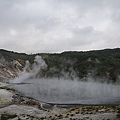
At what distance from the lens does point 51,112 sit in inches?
1977

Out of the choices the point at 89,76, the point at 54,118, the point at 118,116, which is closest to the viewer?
the point at 118,116

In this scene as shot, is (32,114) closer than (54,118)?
No

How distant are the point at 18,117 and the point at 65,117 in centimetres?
774

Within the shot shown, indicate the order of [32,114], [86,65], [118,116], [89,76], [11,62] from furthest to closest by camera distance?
[11,62]
[86,65]
[89,76]
[32,114]
[118,116]

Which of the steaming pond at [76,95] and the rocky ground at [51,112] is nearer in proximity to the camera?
the rocky ground at [51,112]

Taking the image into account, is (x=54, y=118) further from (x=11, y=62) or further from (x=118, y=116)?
(x=11, y=62)

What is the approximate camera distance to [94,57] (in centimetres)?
19088

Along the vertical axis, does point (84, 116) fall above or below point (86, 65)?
below

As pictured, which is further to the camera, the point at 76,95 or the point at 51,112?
the point at 76,95

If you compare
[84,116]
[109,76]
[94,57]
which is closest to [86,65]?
[94,57]

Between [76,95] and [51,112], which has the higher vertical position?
[76,95]

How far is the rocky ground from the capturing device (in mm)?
43144

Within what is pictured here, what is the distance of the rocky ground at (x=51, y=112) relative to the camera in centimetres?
4314

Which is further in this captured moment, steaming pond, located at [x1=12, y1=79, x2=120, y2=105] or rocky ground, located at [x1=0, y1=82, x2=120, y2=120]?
steaming pond, located at [x1=12, y1=79, x2=120, y2=105]
